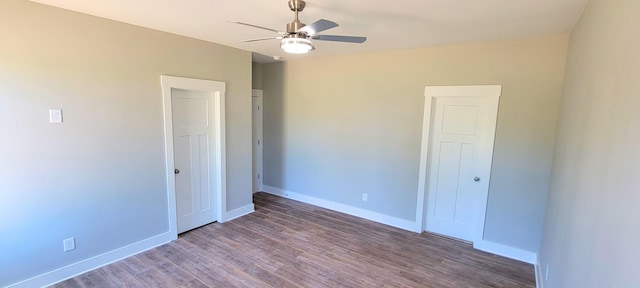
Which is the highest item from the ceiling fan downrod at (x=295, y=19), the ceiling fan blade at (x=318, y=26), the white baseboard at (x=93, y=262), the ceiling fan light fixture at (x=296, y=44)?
the ceiling fan downrod at (x=295, y=19)

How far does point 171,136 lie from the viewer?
11.8 ft

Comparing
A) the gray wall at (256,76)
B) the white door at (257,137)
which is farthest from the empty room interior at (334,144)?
the white door at (257,137)

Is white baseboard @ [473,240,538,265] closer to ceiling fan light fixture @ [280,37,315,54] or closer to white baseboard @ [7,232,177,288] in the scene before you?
ceiling fan light fixture @ [280,37,315,54]

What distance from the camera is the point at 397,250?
368 centimetres

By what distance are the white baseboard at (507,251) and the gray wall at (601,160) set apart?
3.36ft

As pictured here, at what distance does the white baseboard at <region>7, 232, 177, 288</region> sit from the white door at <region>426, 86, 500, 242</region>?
3679mm

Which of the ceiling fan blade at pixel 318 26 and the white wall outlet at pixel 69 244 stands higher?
the ceiling fan blade at pixel 318 26

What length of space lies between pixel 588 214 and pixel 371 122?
9.88 feet

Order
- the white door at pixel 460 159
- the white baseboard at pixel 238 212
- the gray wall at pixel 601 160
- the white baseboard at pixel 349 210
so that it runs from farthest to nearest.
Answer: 1. the white baseboard at pixel 238 212
2. the white baseboard at pixel 349 210
3. the white door at pixel 460 159
4. the gray wall at pixel 601 160

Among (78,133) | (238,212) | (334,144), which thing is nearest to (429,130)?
(334,144)

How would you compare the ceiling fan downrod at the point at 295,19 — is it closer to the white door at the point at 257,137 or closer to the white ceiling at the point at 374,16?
the white ceiling at the point at 374,16

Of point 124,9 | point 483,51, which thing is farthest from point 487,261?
point 124,9

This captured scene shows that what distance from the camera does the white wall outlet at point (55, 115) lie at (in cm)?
269

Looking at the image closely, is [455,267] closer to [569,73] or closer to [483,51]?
[569,73]
